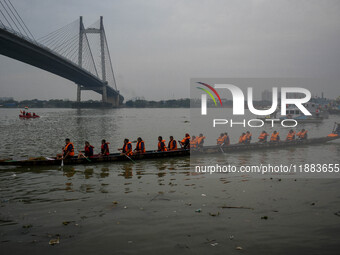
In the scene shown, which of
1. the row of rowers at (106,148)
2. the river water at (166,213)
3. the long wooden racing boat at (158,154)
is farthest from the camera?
the row of rowers at (106,148)

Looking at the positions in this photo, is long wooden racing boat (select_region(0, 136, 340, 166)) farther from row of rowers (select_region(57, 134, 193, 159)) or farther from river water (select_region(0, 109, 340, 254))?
river water (select_region(0, 109, 340, 254))

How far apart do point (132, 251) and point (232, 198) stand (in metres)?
4.46

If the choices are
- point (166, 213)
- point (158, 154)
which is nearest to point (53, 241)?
point (166, 213)

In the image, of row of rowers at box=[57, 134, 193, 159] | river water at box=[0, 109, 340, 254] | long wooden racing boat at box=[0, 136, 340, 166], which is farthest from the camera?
row of rowers at box=[57, 134, 193, 159]

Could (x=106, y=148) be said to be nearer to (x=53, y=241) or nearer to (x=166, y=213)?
(x=166, y=213)

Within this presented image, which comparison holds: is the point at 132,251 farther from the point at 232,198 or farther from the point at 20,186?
the point at 20,186

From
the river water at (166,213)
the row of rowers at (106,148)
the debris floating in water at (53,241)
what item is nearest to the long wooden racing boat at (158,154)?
the row of rowers at (106,148)

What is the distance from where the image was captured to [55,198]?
406 inches

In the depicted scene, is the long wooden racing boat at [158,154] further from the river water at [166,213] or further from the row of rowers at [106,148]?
the river water at [166,213]

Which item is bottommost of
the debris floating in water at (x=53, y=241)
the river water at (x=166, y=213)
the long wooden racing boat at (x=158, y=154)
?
the debris floating in water at (x=53, y=241)

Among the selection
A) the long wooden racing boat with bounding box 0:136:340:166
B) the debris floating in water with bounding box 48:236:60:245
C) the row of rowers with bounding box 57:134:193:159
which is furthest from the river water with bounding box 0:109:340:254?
the row of rowers with bounding box 57:134:193:159

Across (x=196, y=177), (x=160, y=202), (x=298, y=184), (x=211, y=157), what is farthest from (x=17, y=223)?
(x=211, y=157)

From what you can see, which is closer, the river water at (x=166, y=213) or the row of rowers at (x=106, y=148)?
the river water at (x=166, y=213)

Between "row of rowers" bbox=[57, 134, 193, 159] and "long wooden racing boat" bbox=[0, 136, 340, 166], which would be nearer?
"long wooden racing boat" bbox=[0, 136, 340, 166]
